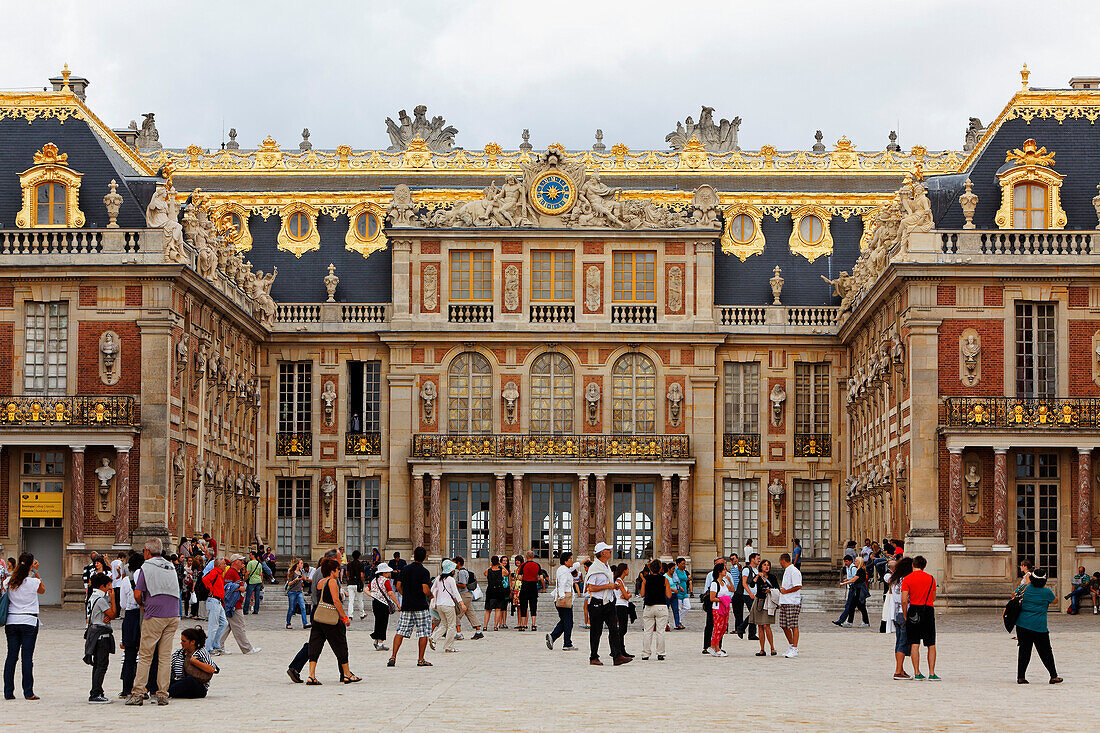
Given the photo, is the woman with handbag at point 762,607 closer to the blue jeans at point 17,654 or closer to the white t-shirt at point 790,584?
the white t-shirt at point 790,584

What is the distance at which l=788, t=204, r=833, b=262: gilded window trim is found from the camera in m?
55.3

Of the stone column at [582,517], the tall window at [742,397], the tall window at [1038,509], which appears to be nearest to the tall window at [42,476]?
the stone column at [582,517]

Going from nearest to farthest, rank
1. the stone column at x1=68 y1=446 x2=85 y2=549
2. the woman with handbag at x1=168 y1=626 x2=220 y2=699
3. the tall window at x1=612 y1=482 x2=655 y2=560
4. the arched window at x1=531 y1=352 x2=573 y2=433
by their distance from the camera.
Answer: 1. the woman with handbag at x1=168 y1=626 x2=220 y2=699
2. the stone column at x1=68 y1=446 x2=85 y2=549
3. the tall window at x1=612 y1=482 x2=655 y2=560
4. the arched window at x1=531 y1=352 x2=573 y2=433

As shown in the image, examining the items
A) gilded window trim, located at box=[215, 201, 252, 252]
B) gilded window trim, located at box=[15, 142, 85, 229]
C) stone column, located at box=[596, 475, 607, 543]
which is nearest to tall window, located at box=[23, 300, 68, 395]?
gilded window trim, located at box=[15, 142, 85, 229]

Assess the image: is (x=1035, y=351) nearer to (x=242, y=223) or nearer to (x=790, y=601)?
(x=790, y=601)

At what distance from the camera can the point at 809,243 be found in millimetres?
55469

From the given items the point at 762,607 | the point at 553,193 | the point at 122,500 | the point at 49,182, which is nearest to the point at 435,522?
the point at 553,193

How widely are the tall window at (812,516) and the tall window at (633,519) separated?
14.7ft

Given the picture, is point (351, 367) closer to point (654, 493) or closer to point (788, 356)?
point (654, 493)

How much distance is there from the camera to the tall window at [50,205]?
4259cm

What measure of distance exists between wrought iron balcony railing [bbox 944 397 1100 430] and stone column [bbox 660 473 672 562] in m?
12.6

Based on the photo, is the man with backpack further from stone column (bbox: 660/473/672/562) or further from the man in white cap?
stone column (bbox: 660/473/672/562)

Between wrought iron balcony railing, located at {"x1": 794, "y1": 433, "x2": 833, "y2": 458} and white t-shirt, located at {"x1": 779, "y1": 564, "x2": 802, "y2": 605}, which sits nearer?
white t-shirt, located at {"x1": 779, "y1": 564, "x2": 802, "y2": 605}

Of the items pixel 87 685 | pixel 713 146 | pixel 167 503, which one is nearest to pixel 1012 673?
pixel 87 685
